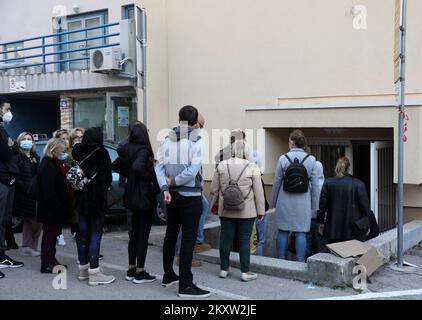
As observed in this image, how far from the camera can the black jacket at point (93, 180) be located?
218 inches

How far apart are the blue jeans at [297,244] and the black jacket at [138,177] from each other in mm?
1894

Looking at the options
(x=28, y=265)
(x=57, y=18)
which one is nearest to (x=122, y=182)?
(x=28, y=265)

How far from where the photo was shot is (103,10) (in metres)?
13.4

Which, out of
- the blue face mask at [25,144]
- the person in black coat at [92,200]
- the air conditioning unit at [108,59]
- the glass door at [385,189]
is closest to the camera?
the person in black coat at [92,200]

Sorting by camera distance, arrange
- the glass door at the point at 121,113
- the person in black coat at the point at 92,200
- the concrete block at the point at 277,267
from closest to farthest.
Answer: the person in black coat at the point at 92,200
the concrete block at the point at 277,267
the glass door at the point at 121,113

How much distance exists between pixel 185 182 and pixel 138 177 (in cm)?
65

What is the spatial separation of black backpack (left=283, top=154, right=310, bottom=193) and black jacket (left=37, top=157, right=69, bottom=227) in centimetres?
265

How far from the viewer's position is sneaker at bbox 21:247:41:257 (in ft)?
22.7

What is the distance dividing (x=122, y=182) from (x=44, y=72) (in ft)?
23.9

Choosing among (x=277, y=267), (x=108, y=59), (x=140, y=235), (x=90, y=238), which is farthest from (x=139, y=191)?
(x=108, y=59)

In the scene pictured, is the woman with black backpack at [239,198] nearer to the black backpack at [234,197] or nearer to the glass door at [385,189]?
the black backpack at [234,197]

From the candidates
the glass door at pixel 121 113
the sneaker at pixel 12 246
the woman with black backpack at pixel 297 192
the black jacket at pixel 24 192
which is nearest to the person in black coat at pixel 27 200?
the black jacket at pixel 24 192

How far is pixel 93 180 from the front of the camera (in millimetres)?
5598

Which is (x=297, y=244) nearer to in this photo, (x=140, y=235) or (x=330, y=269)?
(x=330, y=269)
